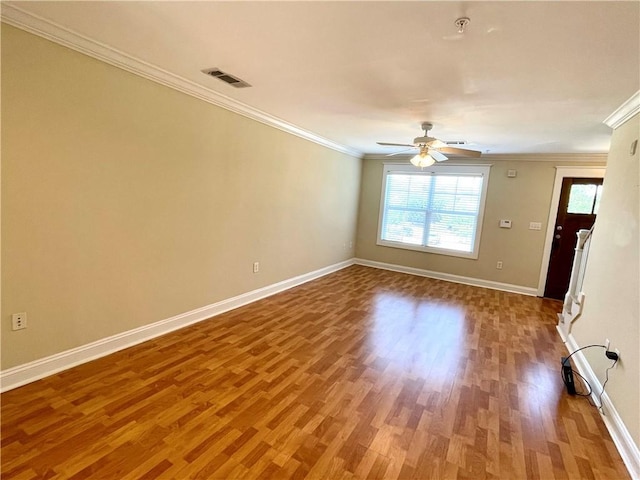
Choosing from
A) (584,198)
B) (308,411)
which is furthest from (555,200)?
(308,411)

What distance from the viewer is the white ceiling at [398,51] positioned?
160 centimetres

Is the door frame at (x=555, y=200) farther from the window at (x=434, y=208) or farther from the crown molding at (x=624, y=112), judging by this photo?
the crown molding at (x=624, y=112)

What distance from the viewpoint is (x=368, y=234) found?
6.91m

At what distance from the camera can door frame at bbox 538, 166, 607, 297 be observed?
4.93 meters

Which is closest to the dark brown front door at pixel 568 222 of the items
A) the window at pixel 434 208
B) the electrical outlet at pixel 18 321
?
the window at pixel 434 208

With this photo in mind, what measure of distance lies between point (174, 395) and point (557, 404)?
280cm

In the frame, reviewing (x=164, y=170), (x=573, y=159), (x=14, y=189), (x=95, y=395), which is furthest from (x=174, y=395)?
(x=573, y=159)

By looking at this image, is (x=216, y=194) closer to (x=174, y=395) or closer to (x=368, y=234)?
(x=174, y=395)

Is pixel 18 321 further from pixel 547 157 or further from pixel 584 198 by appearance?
pixel 584 198

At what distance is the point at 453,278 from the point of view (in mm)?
6117

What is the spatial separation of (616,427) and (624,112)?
2.47 m

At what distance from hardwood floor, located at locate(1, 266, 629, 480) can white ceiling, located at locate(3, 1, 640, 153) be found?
234 centimetres

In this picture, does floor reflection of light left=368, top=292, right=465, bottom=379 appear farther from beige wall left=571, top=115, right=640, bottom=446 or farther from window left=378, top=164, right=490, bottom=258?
window left=378, top=164, right=490, bottom=258

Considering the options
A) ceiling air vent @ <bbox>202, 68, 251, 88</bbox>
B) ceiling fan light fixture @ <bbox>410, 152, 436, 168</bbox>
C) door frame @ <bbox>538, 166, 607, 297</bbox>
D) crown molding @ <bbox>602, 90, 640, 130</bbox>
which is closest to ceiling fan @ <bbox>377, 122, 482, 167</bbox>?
ceiling fan light fixture @ <bbox>410, 152, 436, 168</bbox>
